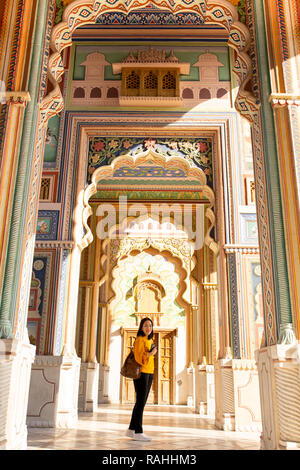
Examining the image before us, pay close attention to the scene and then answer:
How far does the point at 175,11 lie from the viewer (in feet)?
14.5

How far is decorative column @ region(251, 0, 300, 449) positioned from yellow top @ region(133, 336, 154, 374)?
44.0 inches

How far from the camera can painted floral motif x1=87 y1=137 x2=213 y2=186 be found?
21.3 feet

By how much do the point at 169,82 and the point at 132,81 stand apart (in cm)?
55

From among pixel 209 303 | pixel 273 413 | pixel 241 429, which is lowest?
pixel 241 429

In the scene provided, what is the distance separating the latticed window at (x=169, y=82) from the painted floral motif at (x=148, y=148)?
75 centimetres

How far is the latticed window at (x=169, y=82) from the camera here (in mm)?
6516

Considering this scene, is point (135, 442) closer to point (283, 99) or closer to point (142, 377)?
point (142, 377)

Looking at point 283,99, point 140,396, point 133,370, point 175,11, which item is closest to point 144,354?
point 133,370

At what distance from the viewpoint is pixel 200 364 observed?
909 centimetres

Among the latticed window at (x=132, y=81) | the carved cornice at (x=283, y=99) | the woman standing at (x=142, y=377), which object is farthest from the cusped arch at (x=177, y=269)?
the carved cornice at (x=283, y=99)

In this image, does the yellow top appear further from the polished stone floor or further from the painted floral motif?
the painted floral motif

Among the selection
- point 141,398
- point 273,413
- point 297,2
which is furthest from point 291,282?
point 297,2

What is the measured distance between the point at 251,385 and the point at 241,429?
0.53 meters

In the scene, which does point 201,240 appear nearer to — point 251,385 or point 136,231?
point 136,231
